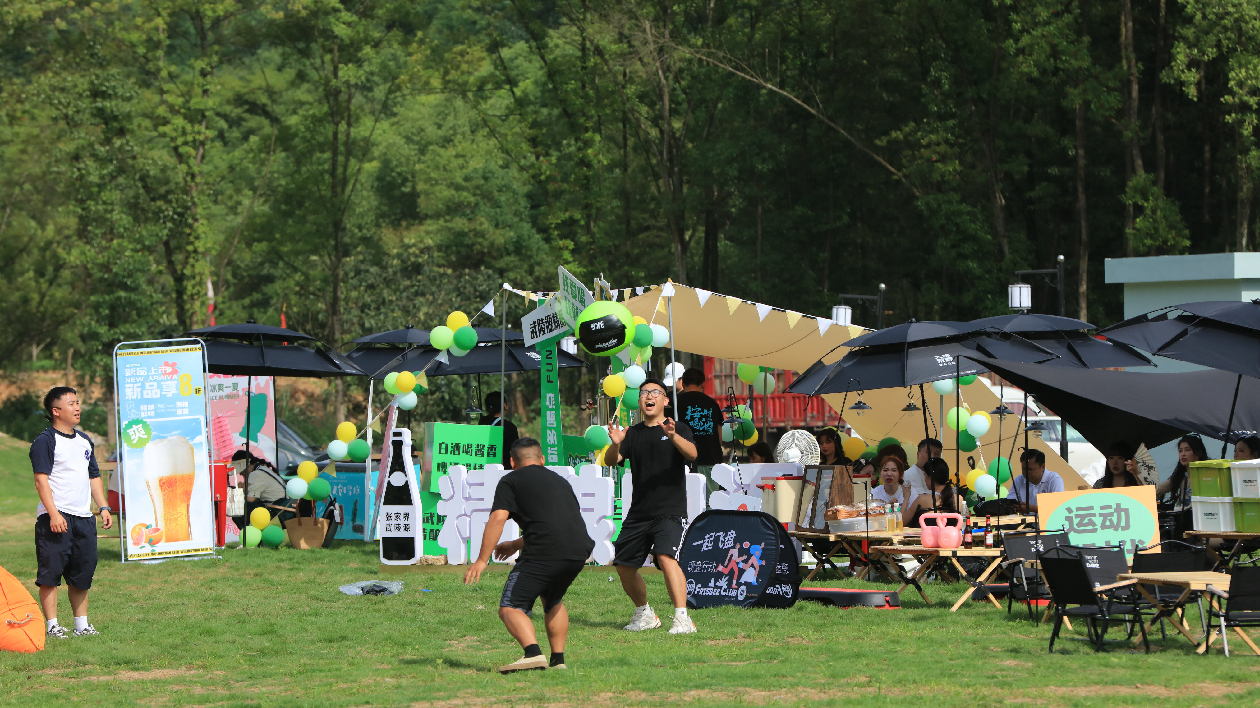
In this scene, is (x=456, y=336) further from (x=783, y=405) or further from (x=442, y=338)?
(x=783, y=405)

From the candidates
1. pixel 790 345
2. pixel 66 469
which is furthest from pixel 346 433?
pixel 66 469

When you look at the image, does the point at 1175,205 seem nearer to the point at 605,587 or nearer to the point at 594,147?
the point at 594,147

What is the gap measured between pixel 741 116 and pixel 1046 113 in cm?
912

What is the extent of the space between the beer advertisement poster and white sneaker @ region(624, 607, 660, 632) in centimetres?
654

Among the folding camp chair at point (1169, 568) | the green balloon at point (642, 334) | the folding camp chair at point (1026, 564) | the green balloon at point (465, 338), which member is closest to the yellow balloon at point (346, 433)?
the green balloon at point (465, 338)

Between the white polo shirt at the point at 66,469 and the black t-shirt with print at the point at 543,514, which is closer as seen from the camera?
the black t-shirt with print at the point at 543,514

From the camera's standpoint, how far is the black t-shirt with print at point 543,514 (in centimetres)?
687

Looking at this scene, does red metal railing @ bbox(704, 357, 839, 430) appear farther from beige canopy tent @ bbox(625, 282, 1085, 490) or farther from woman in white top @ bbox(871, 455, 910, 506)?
woman in white top @ bbox(871, 455, 910, 506)

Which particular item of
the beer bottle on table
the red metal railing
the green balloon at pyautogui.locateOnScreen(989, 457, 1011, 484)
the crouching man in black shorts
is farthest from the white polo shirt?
the red metal railing

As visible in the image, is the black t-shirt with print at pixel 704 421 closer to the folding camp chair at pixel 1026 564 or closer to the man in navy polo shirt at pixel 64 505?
the folding camp chair at pixel 1026 564

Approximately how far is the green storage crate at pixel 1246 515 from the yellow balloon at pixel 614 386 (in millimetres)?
5116

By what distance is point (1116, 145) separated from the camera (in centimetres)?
3178

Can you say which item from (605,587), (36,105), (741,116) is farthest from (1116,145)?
(36,105)

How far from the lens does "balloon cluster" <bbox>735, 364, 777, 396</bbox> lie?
54.6 ft
